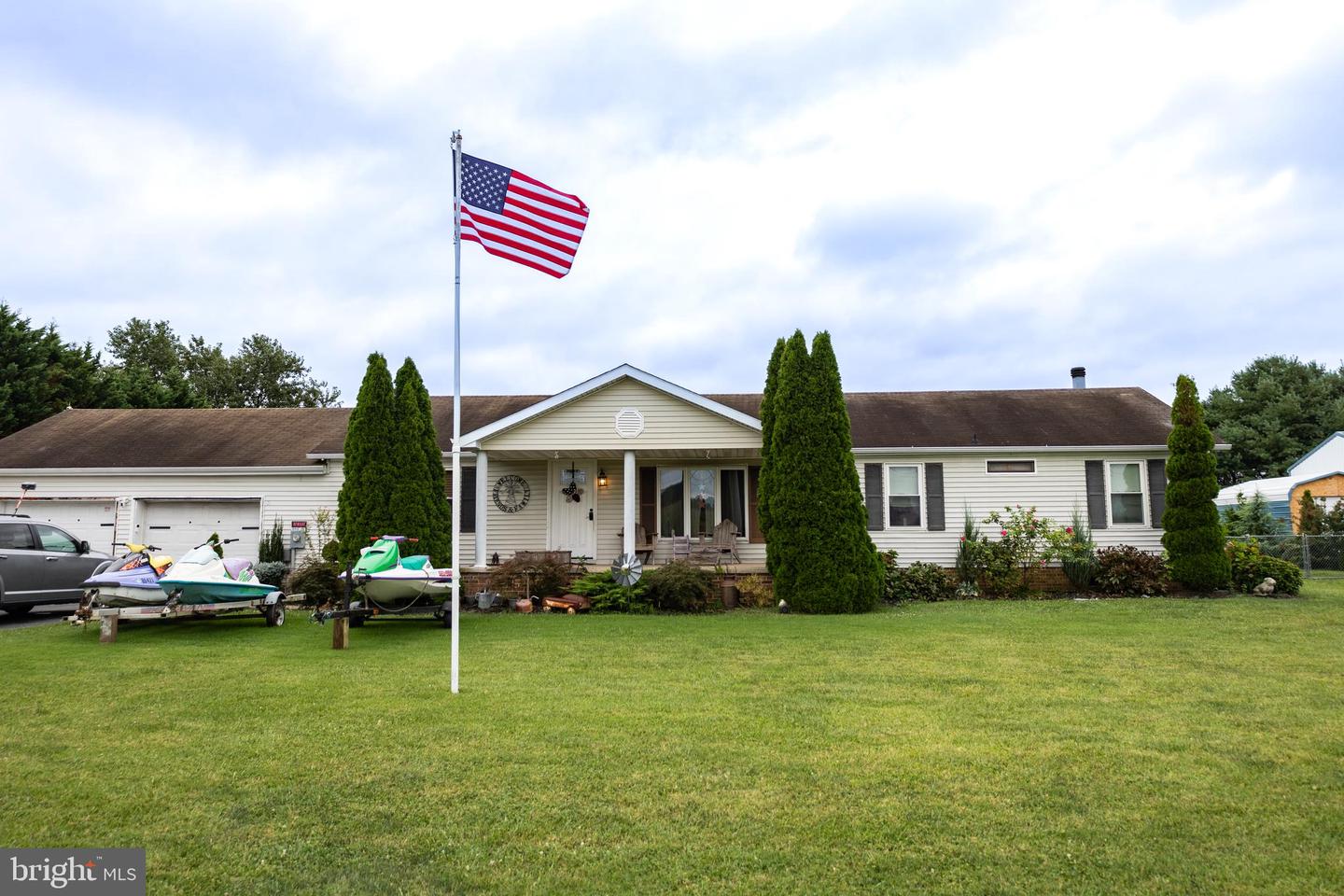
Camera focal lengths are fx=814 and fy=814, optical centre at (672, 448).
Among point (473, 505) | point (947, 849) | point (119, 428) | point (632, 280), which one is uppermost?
point (632, 280)

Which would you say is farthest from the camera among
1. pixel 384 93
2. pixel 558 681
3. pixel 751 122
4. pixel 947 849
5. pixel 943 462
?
pixel 943 462

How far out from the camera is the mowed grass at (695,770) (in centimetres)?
335

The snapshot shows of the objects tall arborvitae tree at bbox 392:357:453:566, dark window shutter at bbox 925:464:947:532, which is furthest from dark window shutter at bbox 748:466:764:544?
tall arborvitae tree at bbox 392:357:453:566

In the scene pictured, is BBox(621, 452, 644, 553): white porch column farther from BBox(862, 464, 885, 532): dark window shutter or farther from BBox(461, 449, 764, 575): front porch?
BBox(862, 464, 885, 532): dark window shutter

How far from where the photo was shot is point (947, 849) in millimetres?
3488

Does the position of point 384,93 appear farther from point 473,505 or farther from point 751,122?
point 473,505

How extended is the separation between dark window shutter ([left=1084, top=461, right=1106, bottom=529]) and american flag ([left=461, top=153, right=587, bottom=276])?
1395cm

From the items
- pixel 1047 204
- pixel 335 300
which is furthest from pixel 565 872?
pixel 335 300

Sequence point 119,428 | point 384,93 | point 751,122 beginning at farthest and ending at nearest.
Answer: point 119,428 < point 751,122 < point 384,93

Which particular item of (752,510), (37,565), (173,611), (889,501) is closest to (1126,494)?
(889,501)

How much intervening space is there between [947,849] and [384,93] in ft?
42.1

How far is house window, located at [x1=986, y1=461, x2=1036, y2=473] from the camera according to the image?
17688 mm

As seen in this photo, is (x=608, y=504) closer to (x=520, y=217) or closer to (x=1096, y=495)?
(x=1096, y=495)

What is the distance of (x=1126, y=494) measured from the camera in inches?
691
